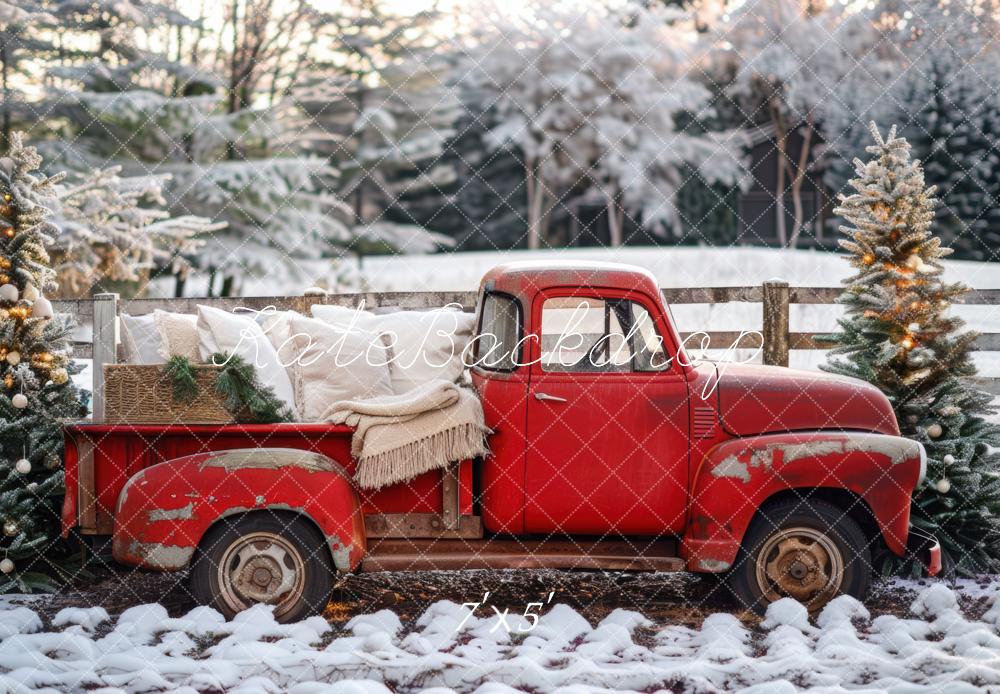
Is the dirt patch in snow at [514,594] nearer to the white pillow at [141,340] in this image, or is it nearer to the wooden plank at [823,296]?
the white pillow at [141,340]

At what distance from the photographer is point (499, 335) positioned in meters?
5.18

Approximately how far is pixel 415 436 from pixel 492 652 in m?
1.07

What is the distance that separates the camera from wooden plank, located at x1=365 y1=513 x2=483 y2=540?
4.97 m

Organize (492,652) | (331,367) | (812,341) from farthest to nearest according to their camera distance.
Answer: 1. (812,341)
2. (331,367)
3. (492,652)

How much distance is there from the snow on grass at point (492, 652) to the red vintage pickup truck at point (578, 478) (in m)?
0.25

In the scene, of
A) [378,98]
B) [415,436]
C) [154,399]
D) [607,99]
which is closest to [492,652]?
[415,436]

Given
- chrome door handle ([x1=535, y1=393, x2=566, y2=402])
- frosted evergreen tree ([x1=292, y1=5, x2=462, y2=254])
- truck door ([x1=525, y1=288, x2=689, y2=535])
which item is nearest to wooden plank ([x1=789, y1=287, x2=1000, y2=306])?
truck door ([x1=525, y1=288, x2=689, y2=535])

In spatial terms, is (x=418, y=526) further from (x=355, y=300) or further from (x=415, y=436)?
(x=355, y=300)

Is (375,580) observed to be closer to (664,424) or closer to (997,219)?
(664,424)

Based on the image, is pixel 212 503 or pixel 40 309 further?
pixel 40 309

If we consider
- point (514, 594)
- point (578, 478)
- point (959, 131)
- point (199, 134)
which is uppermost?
point (959, 131)

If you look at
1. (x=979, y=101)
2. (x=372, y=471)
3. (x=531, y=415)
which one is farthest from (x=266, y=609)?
(x=979, y=101)

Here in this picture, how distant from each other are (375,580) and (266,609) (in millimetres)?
1216

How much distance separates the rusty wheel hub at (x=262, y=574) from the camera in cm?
482
